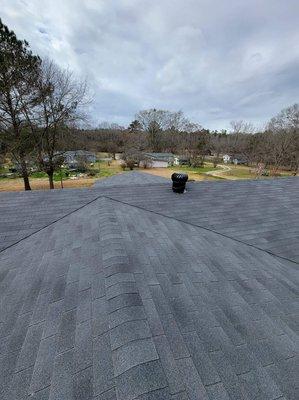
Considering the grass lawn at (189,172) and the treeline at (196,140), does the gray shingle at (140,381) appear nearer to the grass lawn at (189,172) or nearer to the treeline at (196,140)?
the grass lawn at (189,172)

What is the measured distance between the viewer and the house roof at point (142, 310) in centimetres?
184

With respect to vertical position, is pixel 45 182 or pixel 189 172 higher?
pixel 189 172

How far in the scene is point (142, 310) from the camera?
95.4 inches

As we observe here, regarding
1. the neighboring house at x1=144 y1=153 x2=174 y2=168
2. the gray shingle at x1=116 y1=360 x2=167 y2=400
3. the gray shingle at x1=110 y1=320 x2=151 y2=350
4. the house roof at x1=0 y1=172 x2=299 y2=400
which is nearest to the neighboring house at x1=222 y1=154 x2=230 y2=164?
the neighboring house at x1=144 y1=153 x2=174 y2=168

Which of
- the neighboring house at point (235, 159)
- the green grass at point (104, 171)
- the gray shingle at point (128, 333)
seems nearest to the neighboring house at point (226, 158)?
the neighboring house at point (235, 159)

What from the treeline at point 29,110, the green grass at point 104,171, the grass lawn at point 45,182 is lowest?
the grass lawn at point 45,182

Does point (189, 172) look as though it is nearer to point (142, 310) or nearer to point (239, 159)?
point (239, 159)

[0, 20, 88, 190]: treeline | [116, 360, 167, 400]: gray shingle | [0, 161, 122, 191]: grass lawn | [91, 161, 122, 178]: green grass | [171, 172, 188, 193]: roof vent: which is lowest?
[0, 161, 122, 191]: grass lawn

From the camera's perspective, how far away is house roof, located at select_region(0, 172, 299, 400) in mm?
1843

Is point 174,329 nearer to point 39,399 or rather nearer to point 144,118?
point 39,399

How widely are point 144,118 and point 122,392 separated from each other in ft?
275

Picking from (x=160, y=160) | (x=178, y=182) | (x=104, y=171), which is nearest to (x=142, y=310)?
(x=178, y=182)

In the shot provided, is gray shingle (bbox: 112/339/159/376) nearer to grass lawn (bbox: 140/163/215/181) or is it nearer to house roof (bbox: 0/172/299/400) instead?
house roof (bbox: 0/172/299/400)

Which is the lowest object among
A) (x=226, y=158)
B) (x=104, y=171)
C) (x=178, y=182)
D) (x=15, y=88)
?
(x=104, y=171)
